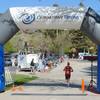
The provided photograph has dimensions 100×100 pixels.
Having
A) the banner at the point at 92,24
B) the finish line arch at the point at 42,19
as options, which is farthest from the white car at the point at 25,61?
the banner at the point at 92,24

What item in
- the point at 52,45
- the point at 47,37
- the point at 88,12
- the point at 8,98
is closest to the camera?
the point at 8,98

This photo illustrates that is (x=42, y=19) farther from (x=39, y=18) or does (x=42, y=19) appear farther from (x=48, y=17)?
(x=48, y=17)

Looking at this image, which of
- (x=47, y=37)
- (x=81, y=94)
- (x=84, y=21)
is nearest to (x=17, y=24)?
(x=84, y=21)

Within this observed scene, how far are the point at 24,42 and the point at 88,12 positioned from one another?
2651 inches

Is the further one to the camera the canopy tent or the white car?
the white car

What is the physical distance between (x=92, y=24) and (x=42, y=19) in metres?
2.66

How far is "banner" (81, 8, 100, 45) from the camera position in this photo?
72.5 ft

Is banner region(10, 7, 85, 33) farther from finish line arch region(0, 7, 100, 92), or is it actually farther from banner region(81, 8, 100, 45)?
banner region(81, 8, 100, 45)

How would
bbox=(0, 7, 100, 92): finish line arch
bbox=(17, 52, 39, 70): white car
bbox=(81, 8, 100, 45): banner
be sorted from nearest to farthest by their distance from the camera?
bbox=(81, 8, 100, 45): banner < bbox=(0, 7, 100, 92): finish line arch < bbox=(17, 52, 39, 70): white car

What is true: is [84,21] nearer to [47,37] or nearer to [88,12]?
[88,12]

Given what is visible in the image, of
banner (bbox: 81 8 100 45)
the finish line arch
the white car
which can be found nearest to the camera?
banner (bbox: 81 8 100 45)

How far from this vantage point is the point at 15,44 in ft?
300

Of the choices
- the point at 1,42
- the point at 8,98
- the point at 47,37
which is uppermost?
the point at 47,37

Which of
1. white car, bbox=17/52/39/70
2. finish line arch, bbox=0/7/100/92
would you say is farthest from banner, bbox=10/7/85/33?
white car, bbox=17/52/39/70
